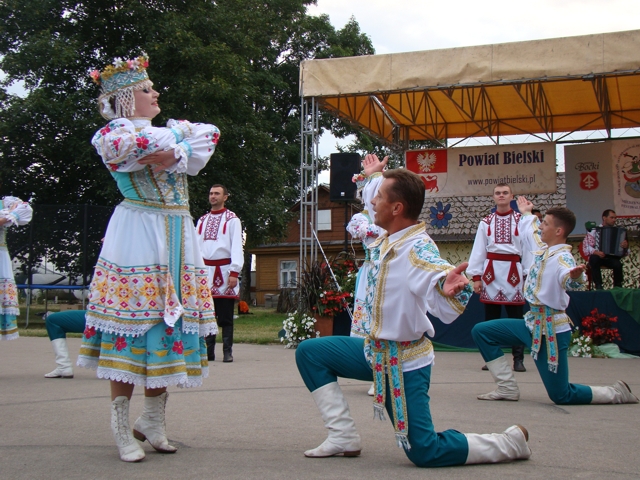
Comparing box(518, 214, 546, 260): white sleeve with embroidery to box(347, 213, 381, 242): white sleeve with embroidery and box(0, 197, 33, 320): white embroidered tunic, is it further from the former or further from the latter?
box(0, 197, 33, 320): white embroidered tunic

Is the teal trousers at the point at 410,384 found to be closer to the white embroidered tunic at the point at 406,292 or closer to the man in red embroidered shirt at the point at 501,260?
the white embroidered tunic at the point at 406,292

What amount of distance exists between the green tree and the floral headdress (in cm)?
1702

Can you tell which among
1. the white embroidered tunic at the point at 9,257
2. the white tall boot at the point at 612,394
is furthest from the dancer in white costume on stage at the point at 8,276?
the white tall boot at the point at 612,394

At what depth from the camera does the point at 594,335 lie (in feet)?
34.3

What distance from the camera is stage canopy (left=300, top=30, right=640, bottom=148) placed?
439 inches

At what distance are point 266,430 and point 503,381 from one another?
7.62 ft

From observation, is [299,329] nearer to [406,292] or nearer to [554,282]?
[554,282]

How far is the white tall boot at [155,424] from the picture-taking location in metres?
3.85

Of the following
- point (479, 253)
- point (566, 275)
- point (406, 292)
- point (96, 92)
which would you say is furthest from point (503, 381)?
point (96, 92)

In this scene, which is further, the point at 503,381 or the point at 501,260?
the point at 501,260

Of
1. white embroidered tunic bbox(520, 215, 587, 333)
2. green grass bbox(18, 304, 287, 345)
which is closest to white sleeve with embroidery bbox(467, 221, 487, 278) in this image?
white embroidered tunic bbox(520, 215, 587, 333)

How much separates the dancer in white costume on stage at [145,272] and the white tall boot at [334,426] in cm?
67

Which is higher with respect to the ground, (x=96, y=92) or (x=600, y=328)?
(x=96, y=92)

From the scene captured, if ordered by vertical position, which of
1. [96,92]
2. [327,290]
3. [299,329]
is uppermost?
[96,92]
